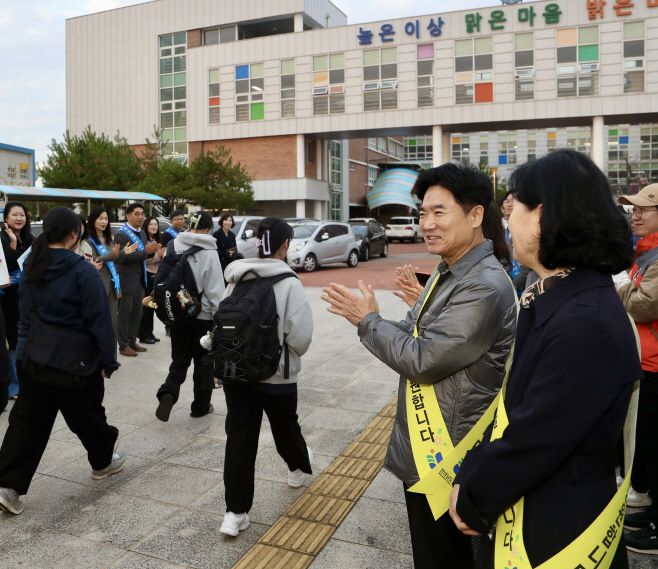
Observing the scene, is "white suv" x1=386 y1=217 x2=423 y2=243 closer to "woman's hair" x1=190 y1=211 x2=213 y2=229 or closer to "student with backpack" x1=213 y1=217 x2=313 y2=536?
"woman's hair" x1=190 y1=211 x2=213 y2=229

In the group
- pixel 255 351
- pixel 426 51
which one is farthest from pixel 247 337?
pixel 426 51

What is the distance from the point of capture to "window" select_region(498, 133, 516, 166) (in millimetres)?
73125

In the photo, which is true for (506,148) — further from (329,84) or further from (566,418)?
(566,418)

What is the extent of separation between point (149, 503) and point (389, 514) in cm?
142

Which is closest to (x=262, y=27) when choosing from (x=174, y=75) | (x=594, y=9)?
(x=174, y=75)

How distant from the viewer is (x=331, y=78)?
36625 mm

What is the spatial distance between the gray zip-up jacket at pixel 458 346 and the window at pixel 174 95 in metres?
41.8

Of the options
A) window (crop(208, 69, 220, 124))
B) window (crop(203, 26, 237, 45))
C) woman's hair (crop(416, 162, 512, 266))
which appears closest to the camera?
woman's hair (crop(416, 162, 512, 266))

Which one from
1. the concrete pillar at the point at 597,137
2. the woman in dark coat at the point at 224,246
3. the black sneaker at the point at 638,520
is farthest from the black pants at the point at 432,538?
the concrete pillar at the point at 597,137

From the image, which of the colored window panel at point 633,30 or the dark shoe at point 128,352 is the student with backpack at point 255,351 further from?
the colored window panel at point 633,30

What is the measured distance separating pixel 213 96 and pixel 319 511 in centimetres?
3974

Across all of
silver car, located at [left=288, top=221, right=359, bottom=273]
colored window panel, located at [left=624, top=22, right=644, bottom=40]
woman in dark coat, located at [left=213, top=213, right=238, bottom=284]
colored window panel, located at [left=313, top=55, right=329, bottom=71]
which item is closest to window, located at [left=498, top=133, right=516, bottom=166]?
colored window panel, located at [left=624, top=22, right=644, bottom=40]

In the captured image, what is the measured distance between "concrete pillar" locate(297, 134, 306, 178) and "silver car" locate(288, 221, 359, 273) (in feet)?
60.5

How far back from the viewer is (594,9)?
3162 cm
